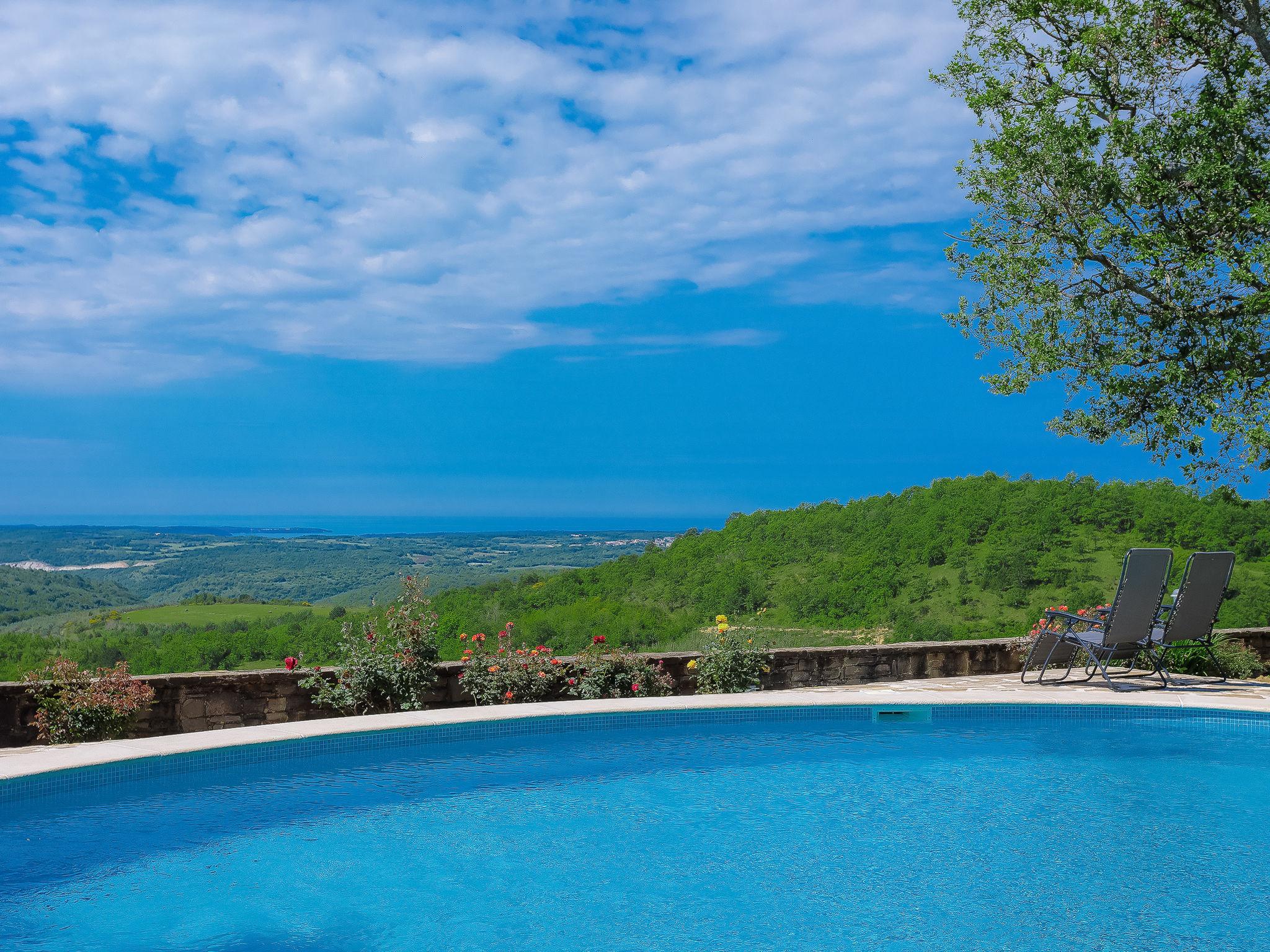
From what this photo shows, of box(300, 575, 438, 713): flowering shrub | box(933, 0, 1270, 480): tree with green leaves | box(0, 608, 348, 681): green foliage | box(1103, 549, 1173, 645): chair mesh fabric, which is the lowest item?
box(0, 608, 348, 681): green foliage

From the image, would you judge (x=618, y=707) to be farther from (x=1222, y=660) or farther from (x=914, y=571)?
(x=914, y=571)

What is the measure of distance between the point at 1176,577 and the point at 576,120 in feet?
38.5

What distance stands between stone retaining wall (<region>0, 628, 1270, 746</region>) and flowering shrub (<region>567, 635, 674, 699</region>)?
22 centimetres

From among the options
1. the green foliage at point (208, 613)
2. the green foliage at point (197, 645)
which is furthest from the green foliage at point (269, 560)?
the green foliage at point (197, 645)

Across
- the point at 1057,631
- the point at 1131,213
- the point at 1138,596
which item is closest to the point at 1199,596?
the point at 1138,596

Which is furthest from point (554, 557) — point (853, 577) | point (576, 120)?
point (576, 120)

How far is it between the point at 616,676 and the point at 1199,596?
5181mm

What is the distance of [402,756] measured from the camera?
259 inches

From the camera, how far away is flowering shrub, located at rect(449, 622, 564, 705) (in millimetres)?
7910

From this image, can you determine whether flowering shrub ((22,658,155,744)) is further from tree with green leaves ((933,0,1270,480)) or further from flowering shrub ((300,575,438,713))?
tree with green leaves ((933,0,1270,480))

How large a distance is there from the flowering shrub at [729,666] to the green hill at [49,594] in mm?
15067

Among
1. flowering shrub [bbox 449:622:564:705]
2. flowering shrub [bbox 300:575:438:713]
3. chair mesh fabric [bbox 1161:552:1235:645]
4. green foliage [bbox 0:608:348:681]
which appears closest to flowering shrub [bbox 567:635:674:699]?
flowering shrub [bbox 449:622:564:705]

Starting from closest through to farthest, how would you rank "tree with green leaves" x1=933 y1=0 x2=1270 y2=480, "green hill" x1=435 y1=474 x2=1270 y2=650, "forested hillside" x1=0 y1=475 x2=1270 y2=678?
"tree with green leaves" x1=933 y1=0 x2=1270 y2=480
"forested hillside" x1=0 y1=475 x2=1270 y2=678
"green hill" x1=435 y1=474 x2=1270 y2=650

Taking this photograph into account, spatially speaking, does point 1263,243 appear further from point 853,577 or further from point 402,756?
point 853,577
